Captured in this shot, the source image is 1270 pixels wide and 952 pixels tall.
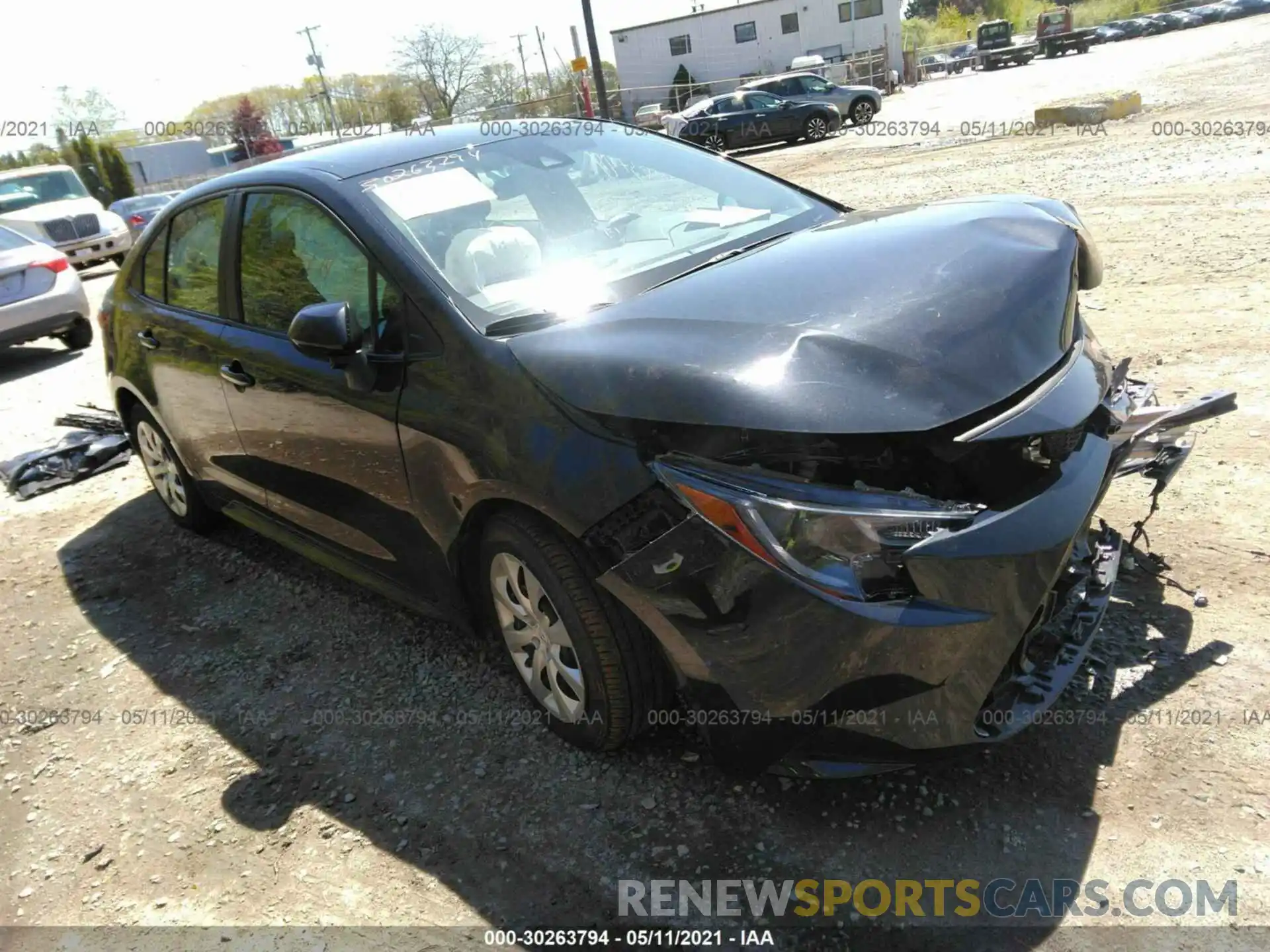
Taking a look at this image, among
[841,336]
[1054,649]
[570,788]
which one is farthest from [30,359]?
[1054,649]

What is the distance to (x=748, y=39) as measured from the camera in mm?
53781

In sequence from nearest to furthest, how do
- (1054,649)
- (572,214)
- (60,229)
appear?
(1054,649) < (572,214) < (60,229)

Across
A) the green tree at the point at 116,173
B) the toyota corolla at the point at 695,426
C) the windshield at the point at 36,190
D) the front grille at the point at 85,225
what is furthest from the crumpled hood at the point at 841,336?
the green tree at the point at 116,173

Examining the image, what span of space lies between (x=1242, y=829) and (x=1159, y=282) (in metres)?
5.07

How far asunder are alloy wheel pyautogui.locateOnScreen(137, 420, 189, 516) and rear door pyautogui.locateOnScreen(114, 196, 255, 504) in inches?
11.1

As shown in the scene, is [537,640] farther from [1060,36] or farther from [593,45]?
[1060,36]

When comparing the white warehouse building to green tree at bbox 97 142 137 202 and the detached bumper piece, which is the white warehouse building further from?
the detached bumper piece

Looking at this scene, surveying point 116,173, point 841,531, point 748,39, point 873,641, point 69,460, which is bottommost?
point 69,460

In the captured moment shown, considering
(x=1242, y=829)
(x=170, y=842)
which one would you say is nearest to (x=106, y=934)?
(x=170, y=842)

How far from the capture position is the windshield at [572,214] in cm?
290

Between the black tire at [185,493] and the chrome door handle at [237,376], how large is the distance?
3.49 ft

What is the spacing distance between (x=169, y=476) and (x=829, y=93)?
82.8 ft

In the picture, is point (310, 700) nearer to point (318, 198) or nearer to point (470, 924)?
point (470, 924)

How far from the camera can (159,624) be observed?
4.17 m
